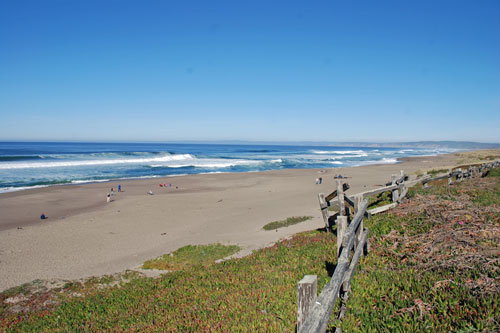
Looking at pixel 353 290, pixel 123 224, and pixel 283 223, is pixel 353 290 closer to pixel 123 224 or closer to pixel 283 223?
pixel 283 223

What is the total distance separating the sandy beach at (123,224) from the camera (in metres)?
11.8

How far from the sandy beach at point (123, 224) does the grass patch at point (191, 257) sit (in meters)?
0.73

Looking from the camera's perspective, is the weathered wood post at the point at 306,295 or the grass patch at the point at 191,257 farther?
the grass patch at the point at 191,257

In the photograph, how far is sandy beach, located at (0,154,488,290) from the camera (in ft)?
38.8

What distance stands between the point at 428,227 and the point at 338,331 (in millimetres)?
4647

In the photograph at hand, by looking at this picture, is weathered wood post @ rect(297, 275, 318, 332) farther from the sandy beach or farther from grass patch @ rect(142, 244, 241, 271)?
the sandy beach

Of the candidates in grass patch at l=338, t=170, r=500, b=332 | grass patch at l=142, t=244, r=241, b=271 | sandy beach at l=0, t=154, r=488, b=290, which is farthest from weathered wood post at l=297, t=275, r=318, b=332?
sandy beach at l=0, t=154, r=488, b=290

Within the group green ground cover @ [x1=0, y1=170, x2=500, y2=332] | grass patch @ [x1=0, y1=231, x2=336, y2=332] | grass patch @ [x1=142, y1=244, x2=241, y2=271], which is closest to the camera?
green ground cover @ [x1=0, y1=170, x2=500, y2=332]

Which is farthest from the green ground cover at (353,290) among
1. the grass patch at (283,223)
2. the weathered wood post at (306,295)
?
the grass patch at (283,223)

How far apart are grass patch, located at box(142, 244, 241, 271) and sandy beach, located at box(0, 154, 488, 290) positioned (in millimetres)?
733

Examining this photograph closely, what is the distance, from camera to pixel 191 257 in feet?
36.8

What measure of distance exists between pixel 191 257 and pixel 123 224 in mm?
7995

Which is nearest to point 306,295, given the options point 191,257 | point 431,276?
point 431,276

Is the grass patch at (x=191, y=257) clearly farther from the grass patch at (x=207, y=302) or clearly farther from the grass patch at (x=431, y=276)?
the grass patch at (x=431, y=276)
